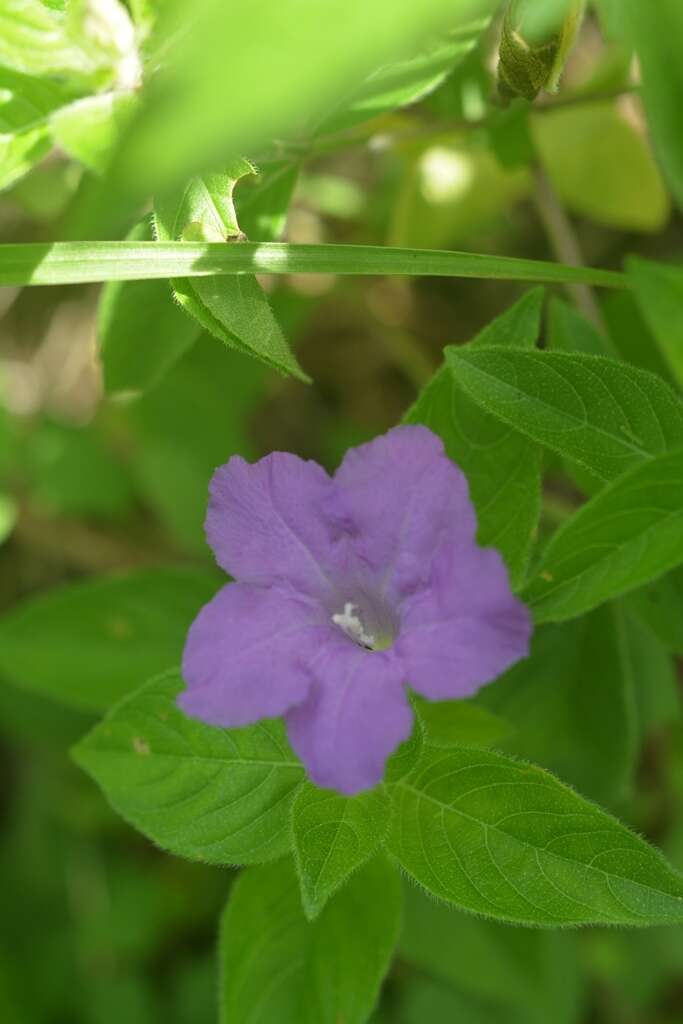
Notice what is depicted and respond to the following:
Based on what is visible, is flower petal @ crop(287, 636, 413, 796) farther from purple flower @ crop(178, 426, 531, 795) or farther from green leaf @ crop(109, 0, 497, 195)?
green leaf @ crop(109, 0, 497, 195)

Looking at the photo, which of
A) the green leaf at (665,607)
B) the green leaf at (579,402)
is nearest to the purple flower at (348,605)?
the green leaf at (579,402)

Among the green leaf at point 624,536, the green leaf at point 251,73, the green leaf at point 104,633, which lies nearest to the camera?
the green leaf at point 251,73

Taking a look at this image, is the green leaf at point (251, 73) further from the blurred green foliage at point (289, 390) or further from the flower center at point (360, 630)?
the flower center at point (360, 630)

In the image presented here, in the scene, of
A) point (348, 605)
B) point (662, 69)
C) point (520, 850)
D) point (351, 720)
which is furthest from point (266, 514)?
point (662, 69)

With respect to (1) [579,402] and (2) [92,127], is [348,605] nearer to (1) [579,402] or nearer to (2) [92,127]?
(1) [579,402]

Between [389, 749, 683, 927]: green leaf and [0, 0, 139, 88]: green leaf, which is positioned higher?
[0, 0, 139, 88]: green leaf

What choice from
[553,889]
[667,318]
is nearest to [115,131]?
[667,318]

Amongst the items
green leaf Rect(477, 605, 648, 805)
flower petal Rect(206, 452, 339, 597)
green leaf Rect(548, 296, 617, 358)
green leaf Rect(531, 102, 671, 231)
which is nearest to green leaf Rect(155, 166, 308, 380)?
flower petal Rect(206, 452, 339, 597)
